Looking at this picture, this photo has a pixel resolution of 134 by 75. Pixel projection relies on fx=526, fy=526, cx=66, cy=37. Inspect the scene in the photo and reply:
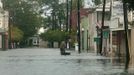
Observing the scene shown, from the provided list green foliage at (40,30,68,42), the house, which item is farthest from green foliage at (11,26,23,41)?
the house

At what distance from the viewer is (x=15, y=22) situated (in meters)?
147

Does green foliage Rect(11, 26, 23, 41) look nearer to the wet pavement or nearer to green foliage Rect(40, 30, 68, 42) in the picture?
green foliage Rect(40, 30, 68, 42)

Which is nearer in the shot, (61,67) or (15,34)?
(61,67)

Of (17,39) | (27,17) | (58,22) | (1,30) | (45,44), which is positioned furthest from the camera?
(45,44)

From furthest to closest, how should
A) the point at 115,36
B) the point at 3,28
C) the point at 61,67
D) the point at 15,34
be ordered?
the point at 15,34
the point at 3,28
the point at 115,36
the point at 61,67

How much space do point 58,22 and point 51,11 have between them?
417cm

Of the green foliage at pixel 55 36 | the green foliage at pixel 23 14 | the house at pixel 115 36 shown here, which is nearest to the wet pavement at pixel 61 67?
the house at pixel 115 36

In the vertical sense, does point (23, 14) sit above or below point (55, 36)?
above

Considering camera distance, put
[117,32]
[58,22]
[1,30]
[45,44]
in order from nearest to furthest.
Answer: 1. [117,32]
2. [1,30]
3. [58,22]
4. [45,44]

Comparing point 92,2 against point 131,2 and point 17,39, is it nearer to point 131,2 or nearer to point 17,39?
point 17,39

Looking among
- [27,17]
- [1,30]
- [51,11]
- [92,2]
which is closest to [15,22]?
[27,17]

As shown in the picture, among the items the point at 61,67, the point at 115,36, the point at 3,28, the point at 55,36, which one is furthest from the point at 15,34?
the point at 61,67

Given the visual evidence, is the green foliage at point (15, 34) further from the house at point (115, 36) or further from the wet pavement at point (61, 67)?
the wet pavement at point (61, 67)

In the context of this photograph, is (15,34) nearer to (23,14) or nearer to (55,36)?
(23,14)
